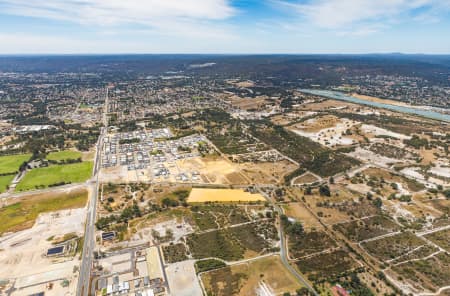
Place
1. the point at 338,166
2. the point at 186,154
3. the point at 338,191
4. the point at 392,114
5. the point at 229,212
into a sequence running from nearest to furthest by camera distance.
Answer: the point at 229,212 → the point at 338,191 → the point at 338,166 → the point at 186,154 → the point at 392,114

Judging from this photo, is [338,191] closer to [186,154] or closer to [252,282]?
[252,282]

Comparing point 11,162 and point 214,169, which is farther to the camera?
point 11,162

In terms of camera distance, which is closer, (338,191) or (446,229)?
(446,229)

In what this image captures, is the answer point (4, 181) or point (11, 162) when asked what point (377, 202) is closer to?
point (4, 181)

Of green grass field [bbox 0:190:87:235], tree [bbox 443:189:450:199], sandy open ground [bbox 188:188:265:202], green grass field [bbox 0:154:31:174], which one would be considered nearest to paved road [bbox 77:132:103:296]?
green grass field [bbox 0:190:87:235]

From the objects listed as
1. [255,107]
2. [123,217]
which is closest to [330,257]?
[123,217]

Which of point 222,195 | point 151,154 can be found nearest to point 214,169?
point 222,195

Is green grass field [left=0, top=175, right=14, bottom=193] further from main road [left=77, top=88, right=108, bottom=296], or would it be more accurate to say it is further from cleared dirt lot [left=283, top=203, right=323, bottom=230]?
cleared dirt lot [left=283, top=203, right=323, bottom=230]
